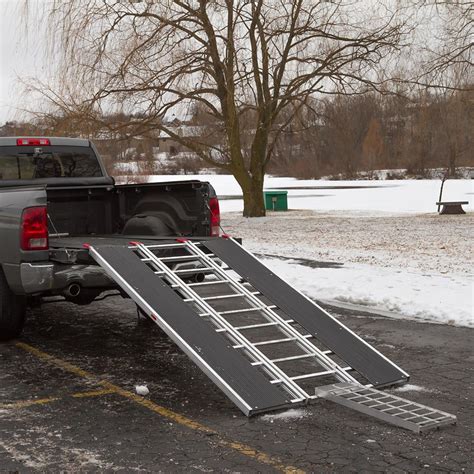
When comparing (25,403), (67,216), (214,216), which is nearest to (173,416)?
(25,403)

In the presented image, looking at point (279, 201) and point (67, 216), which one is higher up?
point (67, 216)

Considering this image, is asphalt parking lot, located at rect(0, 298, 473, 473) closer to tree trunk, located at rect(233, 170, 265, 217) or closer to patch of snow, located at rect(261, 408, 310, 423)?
patch of snow, located at rect(261, 408, 310, 423)

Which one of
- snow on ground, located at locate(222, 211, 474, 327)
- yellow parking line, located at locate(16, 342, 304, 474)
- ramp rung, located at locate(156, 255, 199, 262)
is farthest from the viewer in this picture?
snow on ground, located at locate(222, 211, 474, 327)

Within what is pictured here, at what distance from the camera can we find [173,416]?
16.8ft

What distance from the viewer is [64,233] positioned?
8.23 m

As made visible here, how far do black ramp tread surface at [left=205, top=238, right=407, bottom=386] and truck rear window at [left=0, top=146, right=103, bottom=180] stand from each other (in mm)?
2614

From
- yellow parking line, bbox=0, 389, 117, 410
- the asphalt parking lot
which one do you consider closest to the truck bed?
the asphalt parking lot

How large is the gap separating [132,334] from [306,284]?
3771 millimetres

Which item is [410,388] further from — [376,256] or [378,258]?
[376,256]

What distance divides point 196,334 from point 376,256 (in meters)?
9.02

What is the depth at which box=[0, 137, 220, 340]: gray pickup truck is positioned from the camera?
6691 millimetres

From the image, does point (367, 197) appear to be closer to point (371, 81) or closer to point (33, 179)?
point (371, 81)

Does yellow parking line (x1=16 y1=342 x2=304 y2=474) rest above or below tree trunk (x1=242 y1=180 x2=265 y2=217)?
below

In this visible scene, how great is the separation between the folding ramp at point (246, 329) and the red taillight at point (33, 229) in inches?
23.7
